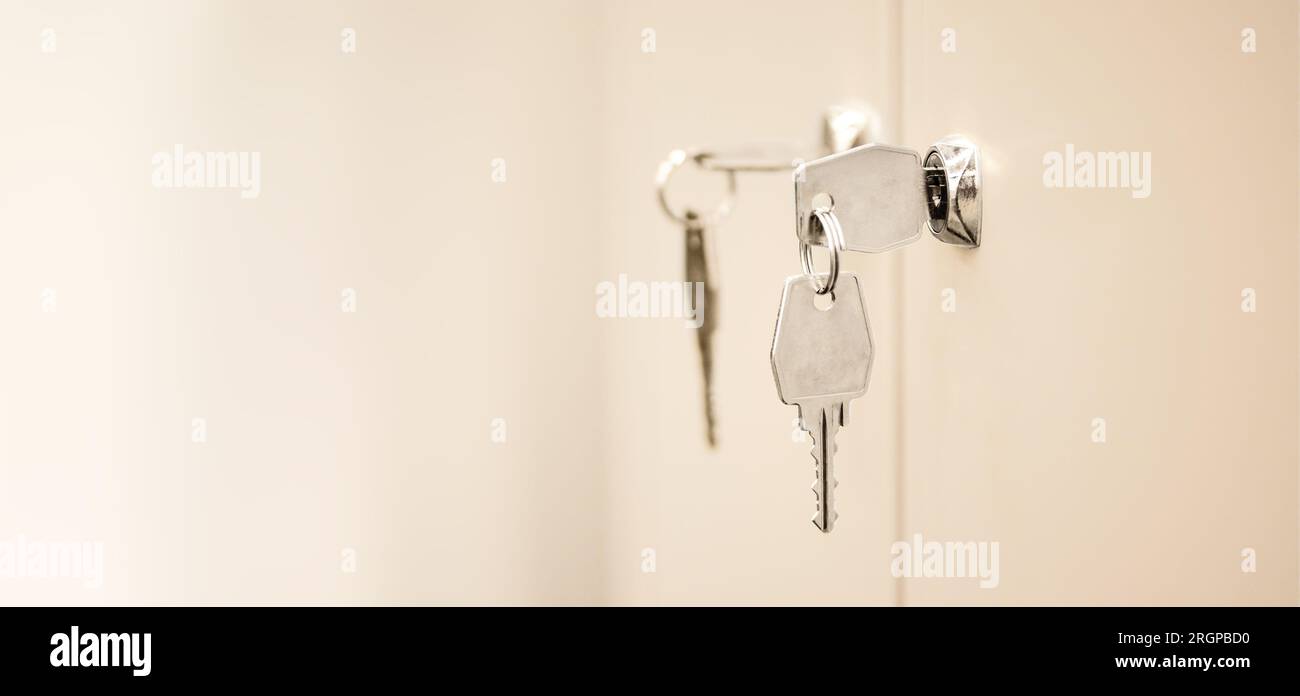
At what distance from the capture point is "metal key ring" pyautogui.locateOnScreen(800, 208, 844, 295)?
34 centimetres

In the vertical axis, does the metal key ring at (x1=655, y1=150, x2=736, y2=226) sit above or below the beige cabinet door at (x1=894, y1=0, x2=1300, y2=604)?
above

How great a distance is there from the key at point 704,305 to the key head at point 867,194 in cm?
35

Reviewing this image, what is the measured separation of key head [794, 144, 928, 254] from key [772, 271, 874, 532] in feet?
0.07

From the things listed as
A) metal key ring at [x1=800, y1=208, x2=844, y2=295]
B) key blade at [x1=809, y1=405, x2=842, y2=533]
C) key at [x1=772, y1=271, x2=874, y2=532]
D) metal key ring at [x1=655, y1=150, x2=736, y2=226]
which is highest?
metal key ring at [x1=655, y1=150, x2=736, y2=226]

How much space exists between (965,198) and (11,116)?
83cm

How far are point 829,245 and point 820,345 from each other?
47mm

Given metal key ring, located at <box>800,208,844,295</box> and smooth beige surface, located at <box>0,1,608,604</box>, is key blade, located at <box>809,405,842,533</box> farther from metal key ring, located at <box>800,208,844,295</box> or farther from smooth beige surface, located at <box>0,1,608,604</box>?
smooth beige surface, located at <box>0,1,608,604</box>

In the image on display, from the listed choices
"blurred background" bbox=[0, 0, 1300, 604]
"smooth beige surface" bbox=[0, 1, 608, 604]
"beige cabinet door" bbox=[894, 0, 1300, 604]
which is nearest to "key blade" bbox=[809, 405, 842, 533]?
"beige cabinet door" bbox=[894, 0, 1300, 604]

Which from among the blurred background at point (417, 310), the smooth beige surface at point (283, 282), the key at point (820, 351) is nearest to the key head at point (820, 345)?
the key at point (820, 351)

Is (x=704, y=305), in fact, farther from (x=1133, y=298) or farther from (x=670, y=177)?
(x=1133, y=298)

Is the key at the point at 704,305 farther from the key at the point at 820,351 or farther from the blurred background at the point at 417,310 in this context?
the key at the point at 820,351

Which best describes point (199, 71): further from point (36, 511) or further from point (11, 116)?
point (36, 511)
